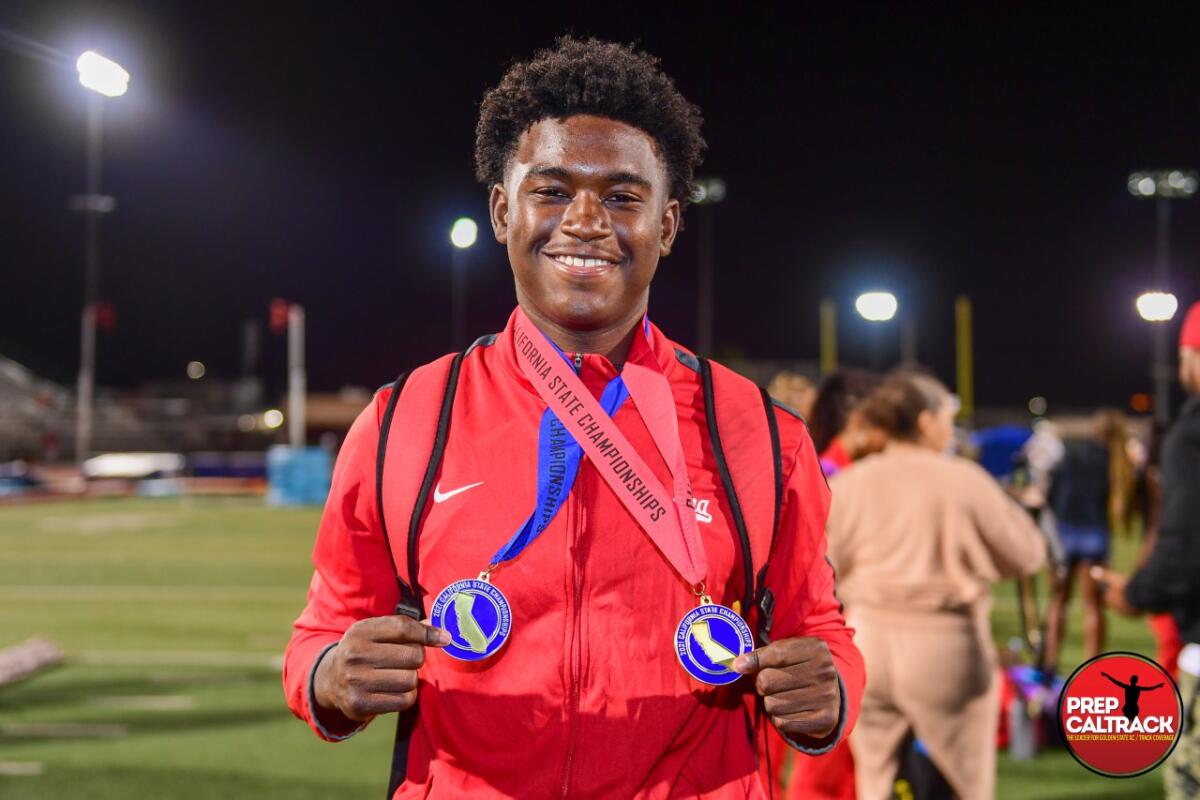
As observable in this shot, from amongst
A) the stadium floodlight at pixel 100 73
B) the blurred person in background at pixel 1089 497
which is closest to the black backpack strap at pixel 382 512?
the stadium floodlight at pixel 100 73

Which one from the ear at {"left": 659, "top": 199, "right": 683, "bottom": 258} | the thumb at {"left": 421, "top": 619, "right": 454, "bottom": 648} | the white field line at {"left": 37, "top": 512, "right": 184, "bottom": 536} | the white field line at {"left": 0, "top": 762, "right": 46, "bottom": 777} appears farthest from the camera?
the white field line at {"left": 37, "top": 512, "right": 184, "bottom": 536}

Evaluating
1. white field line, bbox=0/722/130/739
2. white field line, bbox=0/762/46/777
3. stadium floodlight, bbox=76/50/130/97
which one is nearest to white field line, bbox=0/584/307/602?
white field line, bbox=0/722/130/739

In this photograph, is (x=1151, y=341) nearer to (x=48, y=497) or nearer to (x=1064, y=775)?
(x=48, y=497)

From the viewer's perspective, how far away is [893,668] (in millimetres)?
4160

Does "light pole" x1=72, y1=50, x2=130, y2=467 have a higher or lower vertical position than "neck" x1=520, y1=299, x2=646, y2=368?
higher

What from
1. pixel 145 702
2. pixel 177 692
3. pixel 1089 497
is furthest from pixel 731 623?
pixel 1089 497

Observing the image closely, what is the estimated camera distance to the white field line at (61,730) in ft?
21.8

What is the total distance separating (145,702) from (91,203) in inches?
1184

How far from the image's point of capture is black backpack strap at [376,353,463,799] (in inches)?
70.4

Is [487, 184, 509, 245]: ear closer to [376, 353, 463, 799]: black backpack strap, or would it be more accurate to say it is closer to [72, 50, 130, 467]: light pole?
[376, 353, 463, 799]: black backpack strap

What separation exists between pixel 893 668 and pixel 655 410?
2.71m

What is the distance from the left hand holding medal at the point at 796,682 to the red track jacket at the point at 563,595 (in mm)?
112

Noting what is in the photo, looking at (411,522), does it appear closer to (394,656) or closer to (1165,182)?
(394,656)

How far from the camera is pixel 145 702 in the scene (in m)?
7.48
